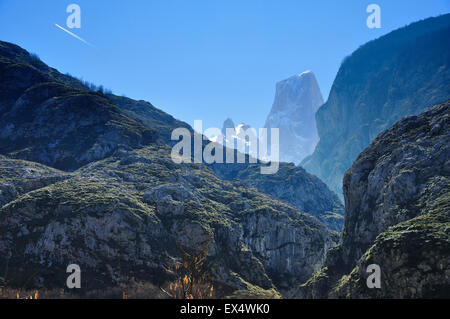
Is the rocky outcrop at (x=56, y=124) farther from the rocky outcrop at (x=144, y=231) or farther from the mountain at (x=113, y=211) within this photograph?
the rocky outcrop at (x=144, y=231)

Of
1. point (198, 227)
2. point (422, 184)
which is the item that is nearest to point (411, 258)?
point (422, 184)

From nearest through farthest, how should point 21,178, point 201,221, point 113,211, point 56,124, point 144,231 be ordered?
point 113,211
point 144,231
point 21,178
point 201,221
point 56,124

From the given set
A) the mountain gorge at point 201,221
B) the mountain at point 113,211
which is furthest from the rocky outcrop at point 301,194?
the mountain gorge at point 201,221

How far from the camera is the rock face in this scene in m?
37.5

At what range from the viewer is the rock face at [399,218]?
3753cm

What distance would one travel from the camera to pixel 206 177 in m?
130

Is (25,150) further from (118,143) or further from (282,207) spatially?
(282,207)

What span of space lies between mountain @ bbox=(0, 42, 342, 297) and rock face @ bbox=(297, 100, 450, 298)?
21840mm

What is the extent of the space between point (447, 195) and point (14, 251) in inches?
3096

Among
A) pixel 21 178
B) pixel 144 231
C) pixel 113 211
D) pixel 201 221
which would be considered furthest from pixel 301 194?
pixel 21 178

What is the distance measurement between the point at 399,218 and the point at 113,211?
60.9 meters

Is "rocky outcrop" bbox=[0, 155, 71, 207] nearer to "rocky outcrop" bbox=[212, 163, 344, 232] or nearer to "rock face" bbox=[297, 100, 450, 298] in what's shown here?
"rock face" bbox=[297, 100, 450, 298]

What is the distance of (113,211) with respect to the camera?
67562 mm

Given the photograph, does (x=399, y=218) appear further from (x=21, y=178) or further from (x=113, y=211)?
(x=21, y=178)
